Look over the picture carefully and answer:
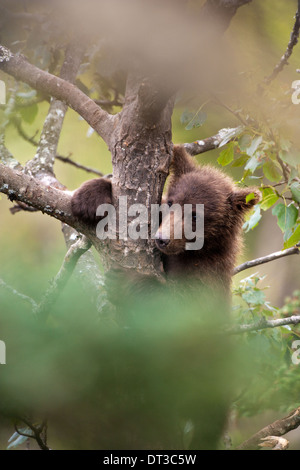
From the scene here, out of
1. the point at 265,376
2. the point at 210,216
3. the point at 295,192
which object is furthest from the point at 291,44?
the point at 265,376

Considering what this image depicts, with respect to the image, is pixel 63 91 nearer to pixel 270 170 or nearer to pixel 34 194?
pixel 34 194

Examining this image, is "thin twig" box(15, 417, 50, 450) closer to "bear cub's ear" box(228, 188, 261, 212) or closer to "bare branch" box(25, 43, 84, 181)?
"bear cub's ear" box(228, 188, 261, 212)

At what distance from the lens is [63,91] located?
1.88m

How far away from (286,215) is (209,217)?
25.6 inches

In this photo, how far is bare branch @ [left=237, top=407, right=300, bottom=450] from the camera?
1.52 meters

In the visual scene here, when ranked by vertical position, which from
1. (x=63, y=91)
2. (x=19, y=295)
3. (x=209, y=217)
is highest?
(x=63, y=91)

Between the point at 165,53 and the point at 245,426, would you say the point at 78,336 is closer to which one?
the point at 165,53

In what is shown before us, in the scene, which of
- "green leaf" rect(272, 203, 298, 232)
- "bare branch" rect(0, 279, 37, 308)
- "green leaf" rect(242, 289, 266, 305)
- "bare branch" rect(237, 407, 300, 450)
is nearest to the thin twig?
"bare branch" rect(0, 279, 37, 308)

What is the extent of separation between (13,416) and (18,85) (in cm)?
247

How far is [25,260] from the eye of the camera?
49.3 inches

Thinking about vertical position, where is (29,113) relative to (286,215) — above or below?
above

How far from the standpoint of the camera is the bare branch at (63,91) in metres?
1.76

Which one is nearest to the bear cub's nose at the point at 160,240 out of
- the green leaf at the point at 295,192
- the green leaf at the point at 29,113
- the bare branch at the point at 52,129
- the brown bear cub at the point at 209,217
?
the brown bear cub at the point at 209,217
